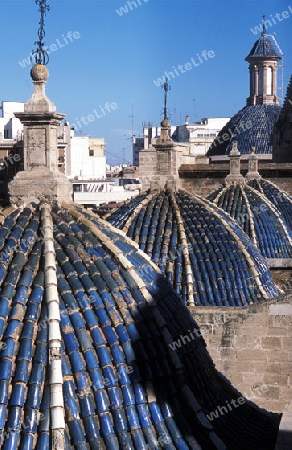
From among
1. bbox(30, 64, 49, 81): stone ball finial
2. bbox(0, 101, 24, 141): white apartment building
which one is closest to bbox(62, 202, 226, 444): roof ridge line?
bbox(30, 64, 49, 81): stone ball finial

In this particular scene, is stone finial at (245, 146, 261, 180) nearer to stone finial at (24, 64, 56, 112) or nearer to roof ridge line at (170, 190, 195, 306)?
roof ridge line at (170, 190, 195, 306)

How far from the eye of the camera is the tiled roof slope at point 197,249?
553 inches

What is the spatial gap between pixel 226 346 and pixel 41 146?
452 centimetres

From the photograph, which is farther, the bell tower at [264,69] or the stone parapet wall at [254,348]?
the bell tower at [264,69]

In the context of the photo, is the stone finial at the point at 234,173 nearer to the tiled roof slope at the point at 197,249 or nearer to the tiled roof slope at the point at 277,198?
the tiled roof slope at the point at 277,198

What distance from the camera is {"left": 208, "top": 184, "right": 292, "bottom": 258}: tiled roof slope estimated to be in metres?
19.6

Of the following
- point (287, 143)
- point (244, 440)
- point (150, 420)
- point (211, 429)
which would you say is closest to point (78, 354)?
point (150, 420)

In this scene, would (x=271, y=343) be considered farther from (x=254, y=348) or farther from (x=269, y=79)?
(x=269, y=79)

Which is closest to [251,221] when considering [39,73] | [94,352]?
[39,73]

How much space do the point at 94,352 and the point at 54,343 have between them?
44 centimetres

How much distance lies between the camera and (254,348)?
11.7m

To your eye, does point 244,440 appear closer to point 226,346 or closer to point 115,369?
point 115,369

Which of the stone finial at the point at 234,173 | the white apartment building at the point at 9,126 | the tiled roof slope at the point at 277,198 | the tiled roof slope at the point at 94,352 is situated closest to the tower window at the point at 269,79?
the white apartment building at the point at 9,126

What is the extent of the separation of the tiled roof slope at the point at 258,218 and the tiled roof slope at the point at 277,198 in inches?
78.7
